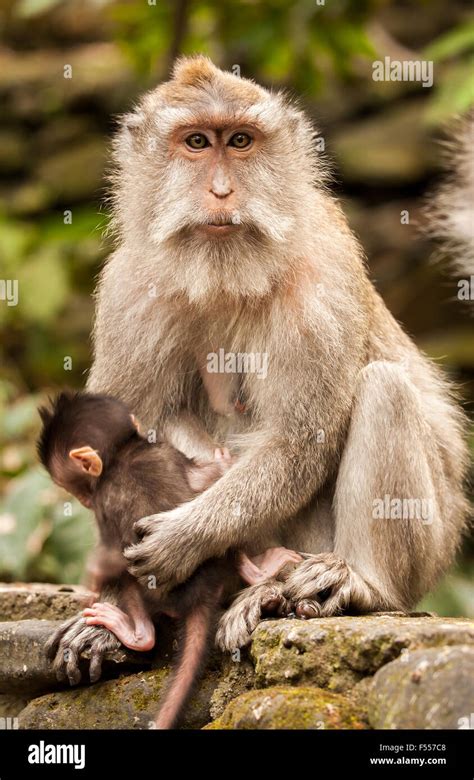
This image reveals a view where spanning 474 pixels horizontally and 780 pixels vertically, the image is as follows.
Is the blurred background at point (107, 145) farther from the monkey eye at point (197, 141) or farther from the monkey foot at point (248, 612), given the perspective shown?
the monkey eye at point (197, 141)

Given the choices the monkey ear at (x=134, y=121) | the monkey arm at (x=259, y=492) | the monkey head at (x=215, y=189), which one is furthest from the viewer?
the monkey ear at (x=134, y=121)

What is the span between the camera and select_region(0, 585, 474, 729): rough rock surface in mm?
5047

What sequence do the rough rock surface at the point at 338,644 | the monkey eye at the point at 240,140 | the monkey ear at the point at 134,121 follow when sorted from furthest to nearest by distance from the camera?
the monkey ear at the point at 134,121, the monkey eye at the point at 240,140, the rough rock surface at the point at 338,644

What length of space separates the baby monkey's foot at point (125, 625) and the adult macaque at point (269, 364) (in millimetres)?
328

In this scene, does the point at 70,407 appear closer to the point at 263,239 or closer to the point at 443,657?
the point at 263,239

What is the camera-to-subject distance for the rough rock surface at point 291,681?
199 inches

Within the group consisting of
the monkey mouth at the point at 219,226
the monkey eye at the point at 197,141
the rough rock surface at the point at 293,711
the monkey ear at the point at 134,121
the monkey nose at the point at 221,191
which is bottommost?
the rough rock surface at the point at 293,711

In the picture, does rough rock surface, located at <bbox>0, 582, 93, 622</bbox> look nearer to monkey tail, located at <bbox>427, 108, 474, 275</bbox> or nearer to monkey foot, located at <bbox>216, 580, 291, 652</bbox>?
monkey foot, located at <bbox>216, 580, 291, 652</bbox>

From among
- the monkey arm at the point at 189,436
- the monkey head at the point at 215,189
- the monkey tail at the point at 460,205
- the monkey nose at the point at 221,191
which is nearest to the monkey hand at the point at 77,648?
the monkey arm at the point at 189,436

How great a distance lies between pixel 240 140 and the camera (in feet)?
22.6

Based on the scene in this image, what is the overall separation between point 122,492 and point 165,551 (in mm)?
437

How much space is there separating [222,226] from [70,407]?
55.6 inches

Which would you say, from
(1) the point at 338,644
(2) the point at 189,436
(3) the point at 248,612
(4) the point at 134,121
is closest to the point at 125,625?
(3) the point at 248,612

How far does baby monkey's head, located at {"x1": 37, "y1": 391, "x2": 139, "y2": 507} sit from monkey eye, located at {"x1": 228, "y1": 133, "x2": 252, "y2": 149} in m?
1.72
